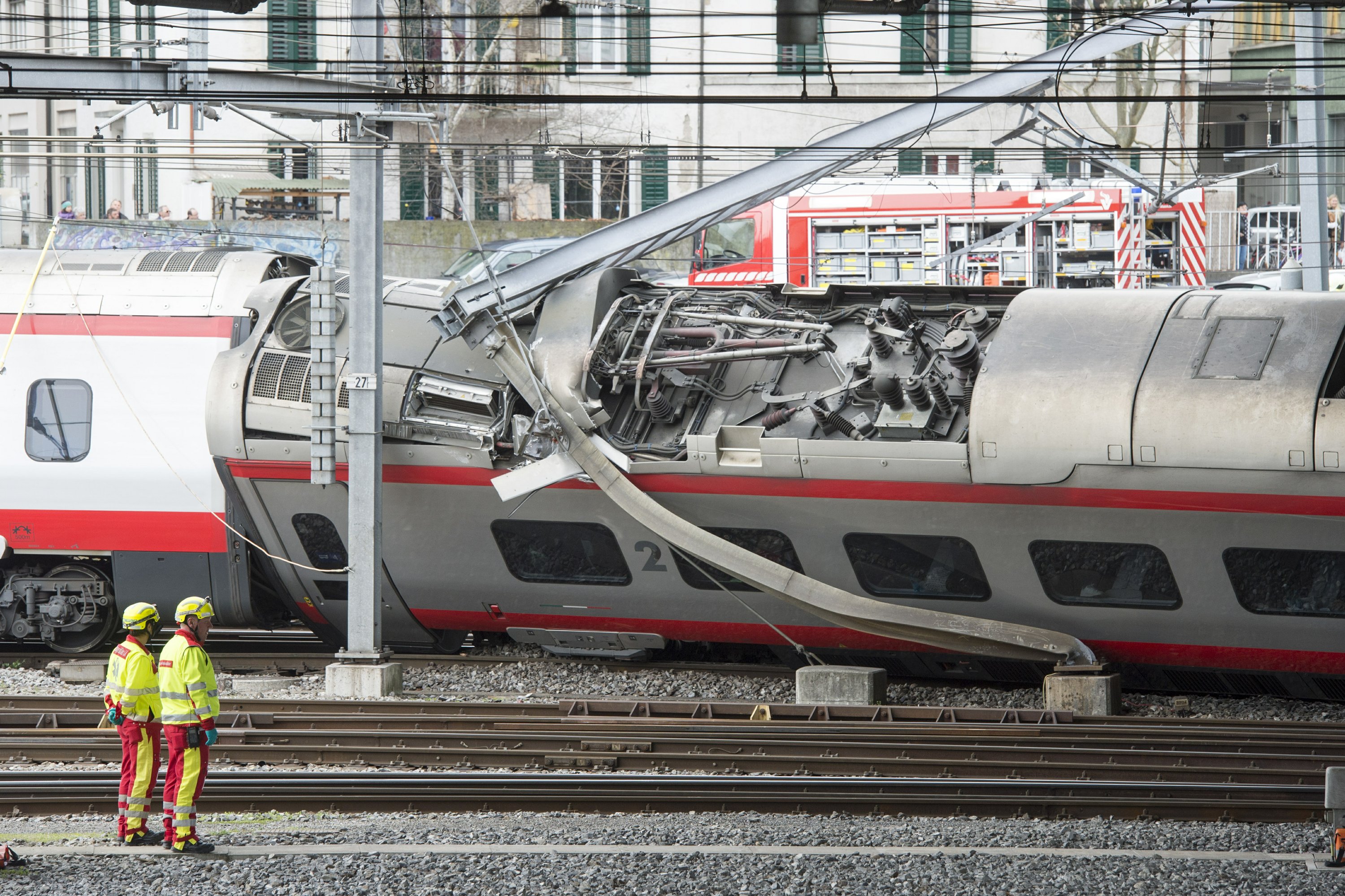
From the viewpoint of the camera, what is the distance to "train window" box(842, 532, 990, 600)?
11836mm

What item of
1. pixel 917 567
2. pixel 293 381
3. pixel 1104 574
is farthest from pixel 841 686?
pixel 293 381

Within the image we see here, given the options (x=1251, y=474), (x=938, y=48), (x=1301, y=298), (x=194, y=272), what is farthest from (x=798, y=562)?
(x=938, y=48)

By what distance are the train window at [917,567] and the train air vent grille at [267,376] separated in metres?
5.39

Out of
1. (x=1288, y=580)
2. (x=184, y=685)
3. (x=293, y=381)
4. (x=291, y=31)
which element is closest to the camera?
(x=184, y=685)

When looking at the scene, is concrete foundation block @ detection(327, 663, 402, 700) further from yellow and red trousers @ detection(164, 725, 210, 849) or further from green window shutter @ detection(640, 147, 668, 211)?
green window shutter @ detection(640, 147, 668, 211)

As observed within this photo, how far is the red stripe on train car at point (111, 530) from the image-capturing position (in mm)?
13906

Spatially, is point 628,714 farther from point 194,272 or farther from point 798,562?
point 194,272

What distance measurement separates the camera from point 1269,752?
10.2 meters

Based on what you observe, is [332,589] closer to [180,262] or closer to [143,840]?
[180,262]

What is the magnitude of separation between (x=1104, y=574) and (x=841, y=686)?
7.70ft

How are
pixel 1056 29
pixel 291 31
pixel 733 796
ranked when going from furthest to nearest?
pixel 1056 29 → pixel 291 31 → pixel 733 796

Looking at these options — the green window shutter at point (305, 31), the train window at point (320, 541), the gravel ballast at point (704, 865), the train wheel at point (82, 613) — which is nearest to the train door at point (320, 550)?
the train window at point (320, 541)

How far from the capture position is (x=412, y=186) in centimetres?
3228

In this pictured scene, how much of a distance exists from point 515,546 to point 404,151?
2188 cm
